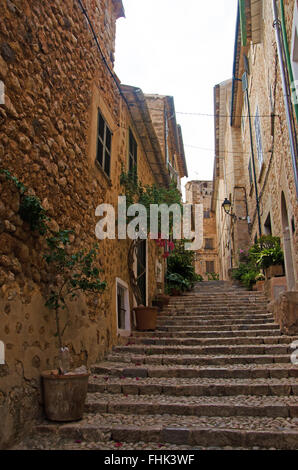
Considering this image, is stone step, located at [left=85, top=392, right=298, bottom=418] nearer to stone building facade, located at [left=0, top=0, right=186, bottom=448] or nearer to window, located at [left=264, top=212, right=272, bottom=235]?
stone building facade, located at [left=0, top=0, right=186, bottom=448]

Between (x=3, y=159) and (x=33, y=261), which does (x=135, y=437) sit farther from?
(x=3, y=159)

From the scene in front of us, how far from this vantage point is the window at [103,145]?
20.7 ft

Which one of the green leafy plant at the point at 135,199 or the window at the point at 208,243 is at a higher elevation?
the window at the point at 208,243

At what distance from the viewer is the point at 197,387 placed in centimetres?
468

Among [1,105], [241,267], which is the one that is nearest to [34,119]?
[1,105]

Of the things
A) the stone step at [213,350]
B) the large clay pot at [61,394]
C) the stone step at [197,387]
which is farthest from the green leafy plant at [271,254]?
the large clay pot at [61,394]

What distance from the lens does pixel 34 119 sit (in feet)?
13.0

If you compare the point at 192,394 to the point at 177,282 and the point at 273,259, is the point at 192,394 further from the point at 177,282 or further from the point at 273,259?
the point at 177,282

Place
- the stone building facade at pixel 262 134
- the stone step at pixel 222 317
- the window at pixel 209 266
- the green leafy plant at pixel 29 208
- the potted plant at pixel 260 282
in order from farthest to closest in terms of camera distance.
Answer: the window at pixel 209 266 → the potted plant at pixel 260 282 → the stone step at pixel 222 317 → the stone building facade at pixel 262 134 → the green leafy plant at pixel 29 208

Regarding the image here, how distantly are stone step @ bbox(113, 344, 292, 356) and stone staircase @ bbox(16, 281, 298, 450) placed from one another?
0.01 m

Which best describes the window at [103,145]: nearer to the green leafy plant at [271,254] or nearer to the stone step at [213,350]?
the stone step at [213,350]

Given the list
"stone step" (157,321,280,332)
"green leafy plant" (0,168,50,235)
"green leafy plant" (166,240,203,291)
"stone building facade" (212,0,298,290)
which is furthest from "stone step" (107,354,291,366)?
"green leafy plant" (166,240,203,291)

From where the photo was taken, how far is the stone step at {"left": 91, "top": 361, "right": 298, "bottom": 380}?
5051 mm

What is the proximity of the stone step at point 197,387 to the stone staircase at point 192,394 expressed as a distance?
0.03ft
